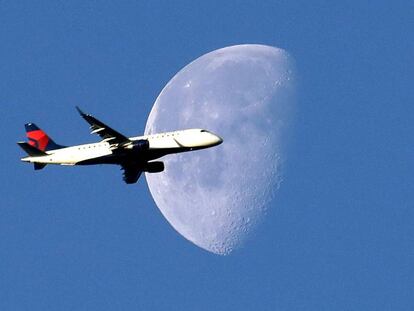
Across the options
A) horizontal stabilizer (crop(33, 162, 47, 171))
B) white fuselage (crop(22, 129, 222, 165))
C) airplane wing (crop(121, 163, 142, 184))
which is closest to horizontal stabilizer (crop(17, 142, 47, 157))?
horizontal stabilizer (crop(33, 162, 47, 171))

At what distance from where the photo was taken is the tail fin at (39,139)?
180 metres

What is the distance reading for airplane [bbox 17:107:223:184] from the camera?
6742 inches

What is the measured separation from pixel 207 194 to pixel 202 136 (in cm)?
1007

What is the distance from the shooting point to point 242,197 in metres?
181

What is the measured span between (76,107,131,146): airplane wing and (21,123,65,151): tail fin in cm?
924

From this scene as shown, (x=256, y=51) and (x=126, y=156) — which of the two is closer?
(x=126, y=156)

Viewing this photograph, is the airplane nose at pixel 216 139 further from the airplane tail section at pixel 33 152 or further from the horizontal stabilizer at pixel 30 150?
the horizontal stabilizer at pixel 30 150

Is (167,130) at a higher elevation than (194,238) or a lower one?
higher

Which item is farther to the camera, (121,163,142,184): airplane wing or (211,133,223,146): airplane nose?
(121,163,142,184): airplane wing

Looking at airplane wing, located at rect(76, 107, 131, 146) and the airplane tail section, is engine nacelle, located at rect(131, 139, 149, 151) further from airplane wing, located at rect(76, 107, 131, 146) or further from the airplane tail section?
the airplane tail section

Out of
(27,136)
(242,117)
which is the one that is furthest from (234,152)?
(27,136)

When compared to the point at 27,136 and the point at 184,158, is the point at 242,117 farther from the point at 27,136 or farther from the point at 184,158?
the point at 27,136

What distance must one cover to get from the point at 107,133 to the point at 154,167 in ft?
31.5

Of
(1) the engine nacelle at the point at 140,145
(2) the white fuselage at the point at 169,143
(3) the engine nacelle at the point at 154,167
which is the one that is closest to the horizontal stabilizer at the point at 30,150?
(2) the white fuselage at the point at 169,143
